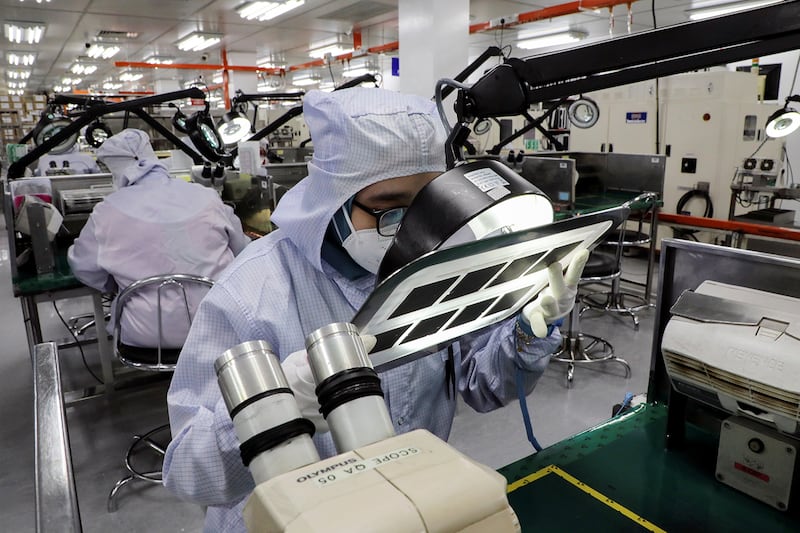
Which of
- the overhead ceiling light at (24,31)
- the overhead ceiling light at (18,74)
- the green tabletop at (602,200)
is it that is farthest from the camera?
the overhead ceiling light at (18,74)

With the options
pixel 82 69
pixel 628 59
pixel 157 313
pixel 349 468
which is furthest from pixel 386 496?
pixel 82 69

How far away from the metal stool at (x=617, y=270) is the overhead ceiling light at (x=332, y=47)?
246 inches

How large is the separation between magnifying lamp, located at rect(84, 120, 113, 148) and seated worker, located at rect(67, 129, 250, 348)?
2.09m

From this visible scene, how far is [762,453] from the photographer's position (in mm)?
A: 1053

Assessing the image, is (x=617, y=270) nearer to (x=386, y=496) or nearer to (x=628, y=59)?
(x=628, y=59)

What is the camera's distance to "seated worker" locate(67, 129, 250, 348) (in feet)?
8.03

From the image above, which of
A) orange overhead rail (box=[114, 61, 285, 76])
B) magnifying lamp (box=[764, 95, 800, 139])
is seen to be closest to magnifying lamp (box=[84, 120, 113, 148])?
magnifying lamp (box=[764, 95, 800, 139])

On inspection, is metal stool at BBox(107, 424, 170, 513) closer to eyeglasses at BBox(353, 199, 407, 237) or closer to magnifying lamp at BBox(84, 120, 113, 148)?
eyeglasses at BBox(353, 199, 407, 237)

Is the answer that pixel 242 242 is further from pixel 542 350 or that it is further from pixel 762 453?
pixel 762 453

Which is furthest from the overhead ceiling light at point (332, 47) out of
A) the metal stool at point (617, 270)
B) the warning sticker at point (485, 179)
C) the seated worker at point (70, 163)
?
the warning sticker at point (485, 179)

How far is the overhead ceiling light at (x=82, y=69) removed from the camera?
1184 cm

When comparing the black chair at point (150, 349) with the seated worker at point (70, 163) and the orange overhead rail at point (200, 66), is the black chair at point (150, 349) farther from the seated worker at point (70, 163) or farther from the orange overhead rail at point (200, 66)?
the orange overhead rail at point (200, 66)

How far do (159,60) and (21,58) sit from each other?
8.05ft

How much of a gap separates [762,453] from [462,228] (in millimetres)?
806
